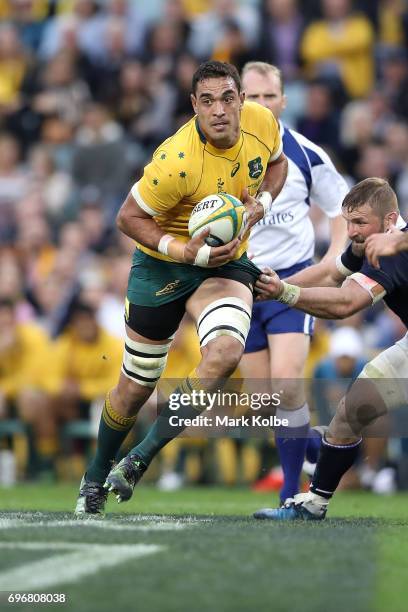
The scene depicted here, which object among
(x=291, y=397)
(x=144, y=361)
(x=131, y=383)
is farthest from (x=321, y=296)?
(x=291, y=397)

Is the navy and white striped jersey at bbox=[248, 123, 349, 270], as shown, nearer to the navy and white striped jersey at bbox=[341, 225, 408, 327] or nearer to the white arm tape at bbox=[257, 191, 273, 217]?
the white arm tape at bbox=[257, 191, 273, 217]

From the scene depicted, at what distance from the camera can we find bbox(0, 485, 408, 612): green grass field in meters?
4.30

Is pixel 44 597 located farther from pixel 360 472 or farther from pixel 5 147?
pixel 5 147

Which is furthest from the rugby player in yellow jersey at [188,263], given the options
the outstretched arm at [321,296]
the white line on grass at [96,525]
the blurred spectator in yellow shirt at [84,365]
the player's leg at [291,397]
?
the blurred spectator in yellow shirt at [84,365]

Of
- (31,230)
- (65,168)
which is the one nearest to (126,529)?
(31,230)

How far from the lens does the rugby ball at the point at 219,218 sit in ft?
21.7

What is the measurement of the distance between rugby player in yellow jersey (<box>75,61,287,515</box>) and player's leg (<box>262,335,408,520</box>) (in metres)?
0.65

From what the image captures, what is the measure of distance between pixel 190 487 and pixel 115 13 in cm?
723

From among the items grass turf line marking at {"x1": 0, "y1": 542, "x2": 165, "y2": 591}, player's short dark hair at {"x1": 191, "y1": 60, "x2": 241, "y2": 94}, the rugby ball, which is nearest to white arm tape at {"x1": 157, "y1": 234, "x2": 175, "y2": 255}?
the rugby ball

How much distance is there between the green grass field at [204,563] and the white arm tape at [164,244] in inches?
54.6

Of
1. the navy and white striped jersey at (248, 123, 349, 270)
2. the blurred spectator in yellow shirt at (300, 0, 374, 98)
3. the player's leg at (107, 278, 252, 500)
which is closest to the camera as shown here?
the player's leg at (107, 278, 252, 500)

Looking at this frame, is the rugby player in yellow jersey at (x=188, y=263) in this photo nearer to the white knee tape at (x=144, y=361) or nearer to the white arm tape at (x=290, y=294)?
the white knee tape at (x=144, y=361)

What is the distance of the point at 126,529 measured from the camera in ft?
19.5

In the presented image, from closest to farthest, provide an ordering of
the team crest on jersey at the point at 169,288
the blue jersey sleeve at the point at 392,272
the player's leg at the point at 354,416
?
1. the blue jersey sleeve at the point at 392,272
2. the player's leg at the point at 354,416
3. the team crest on jersey at the point at 169,288
